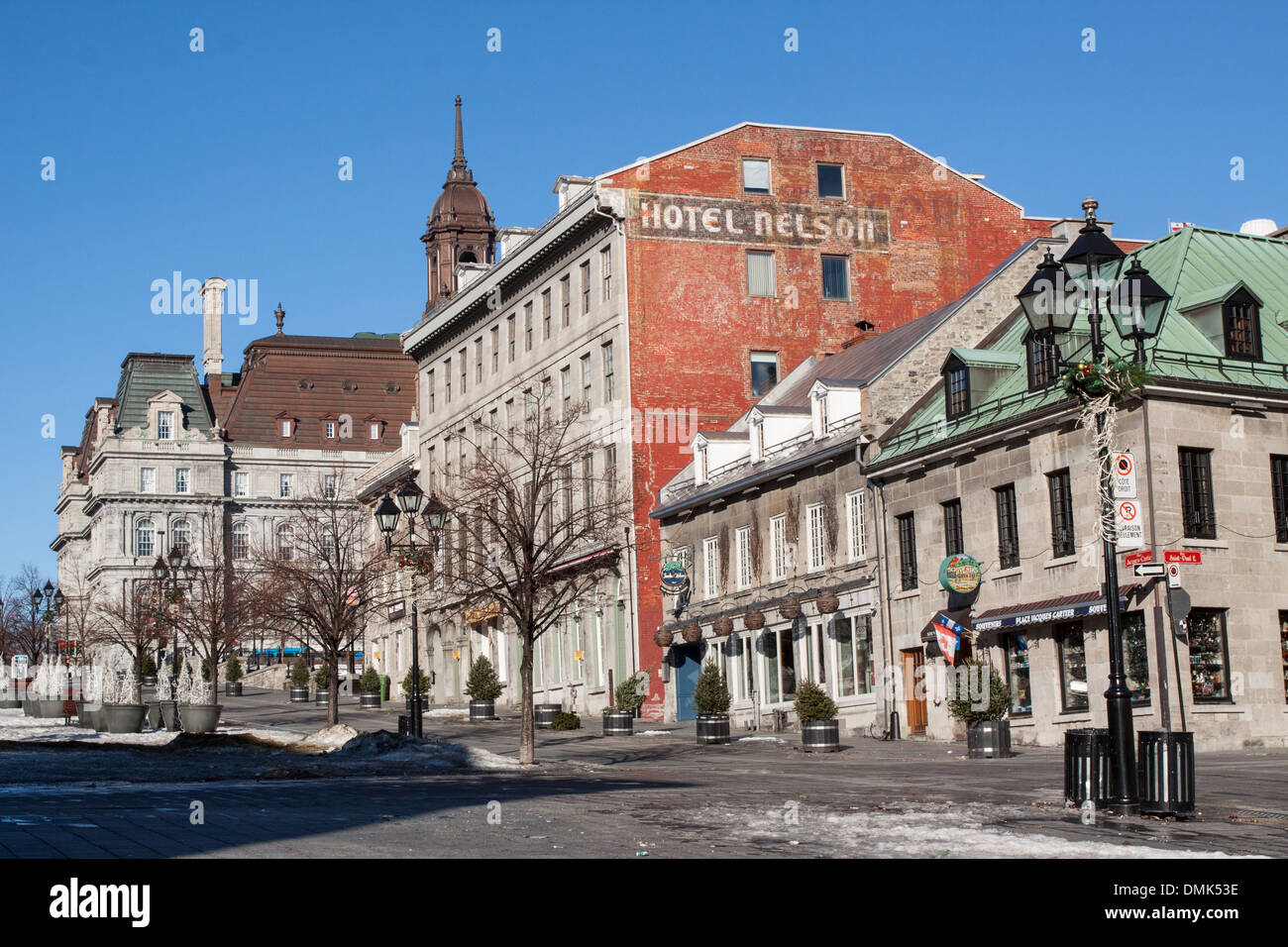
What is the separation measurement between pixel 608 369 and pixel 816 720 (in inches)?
959

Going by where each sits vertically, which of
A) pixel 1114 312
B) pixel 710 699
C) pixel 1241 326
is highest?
pixel 1241 326

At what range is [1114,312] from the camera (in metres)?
19.9

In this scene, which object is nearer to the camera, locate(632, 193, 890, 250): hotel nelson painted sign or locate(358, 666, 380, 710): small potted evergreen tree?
locate(632, 193, 890, 250): hotel nelson painted sign

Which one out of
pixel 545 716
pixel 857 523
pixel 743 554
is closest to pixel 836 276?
pixel 743 554

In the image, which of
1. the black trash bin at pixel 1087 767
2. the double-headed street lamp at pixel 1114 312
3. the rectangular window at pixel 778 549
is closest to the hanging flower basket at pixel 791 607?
the rectangular window at pixel 778 549

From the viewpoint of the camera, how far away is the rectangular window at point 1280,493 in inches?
1323

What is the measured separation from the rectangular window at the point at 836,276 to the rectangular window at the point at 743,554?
45.0 feet

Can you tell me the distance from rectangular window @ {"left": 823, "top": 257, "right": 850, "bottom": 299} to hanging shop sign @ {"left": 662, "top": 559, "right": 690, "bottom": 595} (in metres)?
13.4

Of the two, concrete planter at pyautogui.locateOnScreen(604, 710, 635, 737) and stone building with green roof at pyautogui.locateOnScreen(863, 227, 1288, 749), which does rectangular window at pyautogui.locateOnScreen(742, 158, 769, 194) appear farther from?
concrete planter at pyautogui.locateOnScreen(604, 710, 635, 737)

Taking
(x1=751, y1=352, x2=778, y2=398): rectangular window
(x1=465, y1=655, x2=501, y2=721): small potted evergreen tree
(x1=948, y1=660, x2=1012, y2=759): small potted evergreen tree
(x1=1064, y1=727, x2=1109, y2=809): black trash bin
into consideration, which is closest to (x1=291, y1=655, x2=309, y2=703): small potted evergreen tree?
(x1=465, y1=655, x2=501, y2=721): small potted evergreen tree

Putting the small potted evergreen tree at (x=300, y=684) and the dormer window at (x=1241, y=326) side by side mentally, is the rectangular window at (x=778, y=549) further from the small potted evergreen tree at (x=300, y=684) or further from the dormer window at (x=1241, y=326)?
the small potted evergreen tree at (x=300, y=684)

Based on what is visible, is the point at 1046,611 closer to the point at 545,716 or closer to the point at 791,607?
the point at 791,607

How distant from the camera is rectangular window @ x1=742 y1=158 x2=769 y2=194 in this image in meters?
58.0
